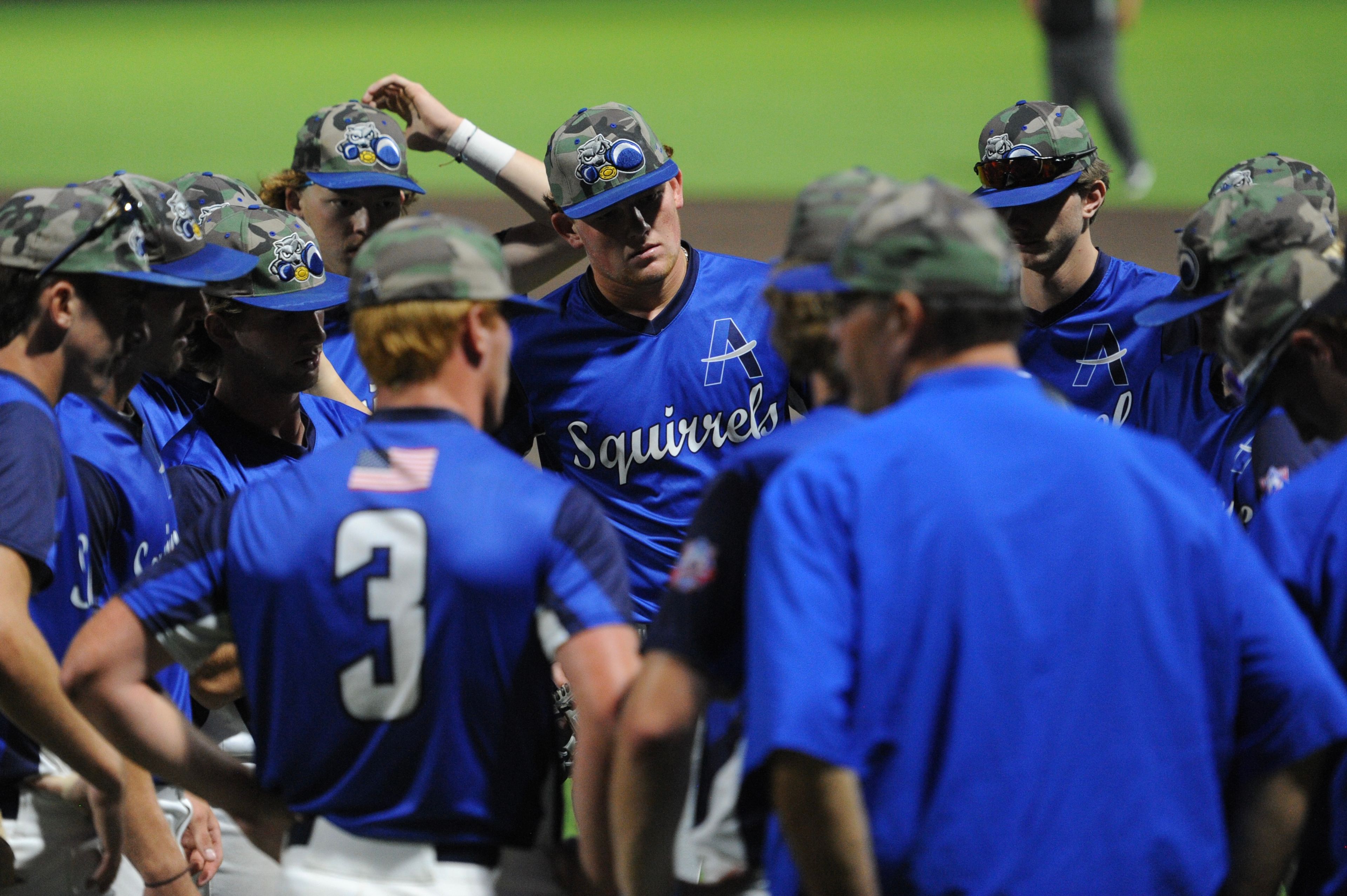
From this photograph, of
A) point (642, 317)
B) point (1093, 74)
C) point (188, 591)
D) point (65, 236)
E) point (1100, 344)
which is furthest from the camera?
point (1093, 74)

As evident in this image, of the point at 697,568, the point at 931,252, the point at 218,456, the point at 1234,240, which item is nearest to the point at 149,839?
the point at 218,456

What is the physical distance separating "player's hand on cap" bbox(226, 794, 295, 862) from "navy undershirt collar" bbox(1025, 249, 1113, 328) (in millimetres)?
2886

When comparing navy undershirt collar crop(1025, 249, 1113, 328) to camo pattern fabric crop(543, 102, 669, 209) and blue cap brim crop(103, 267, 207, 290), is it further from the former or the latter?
blue cap brim crop(103, 267, 207, 290)

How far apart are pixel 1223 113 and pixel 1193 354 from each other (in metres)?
20.2

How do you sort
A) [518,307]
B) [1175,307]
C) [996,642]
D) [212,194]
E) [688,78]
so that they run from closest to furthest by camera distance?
[996,642], [518,307], [1175,307], [212,194], [688,78]

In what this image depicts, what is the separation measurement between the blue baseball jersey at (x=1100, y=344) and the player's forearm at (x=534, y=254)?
1.70 m

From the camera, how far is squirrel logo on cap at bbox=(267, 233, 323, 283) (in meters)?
3.78

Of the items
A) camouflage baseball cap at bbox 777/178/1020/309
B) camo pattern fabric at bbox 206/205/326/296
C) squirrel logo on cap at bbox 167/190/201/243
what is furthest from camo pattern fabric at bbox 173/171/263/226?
camouflage baseball cap at bbox 777/178/1020/309

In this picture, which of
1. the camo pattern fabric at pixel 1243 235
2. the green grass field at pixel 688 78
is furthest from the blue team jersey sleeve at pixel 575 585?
the green grass field at pixel 688 78

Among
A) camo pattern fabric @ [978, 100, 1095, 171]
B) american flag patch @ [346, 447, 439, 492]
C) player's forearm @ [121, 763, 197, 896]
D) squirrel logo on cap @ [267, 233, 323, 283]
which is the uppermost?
camo pattern fabric @ [978, 100, 1095, 171]

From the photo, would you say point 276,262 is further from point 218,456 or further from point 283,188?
point 283,188

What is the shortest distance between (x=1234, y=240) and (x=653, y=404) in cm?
168

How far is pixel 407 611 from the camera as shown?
7.64ft

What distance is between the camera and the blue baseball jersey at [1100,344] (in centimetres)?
443
